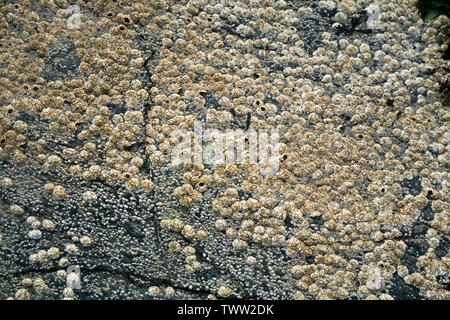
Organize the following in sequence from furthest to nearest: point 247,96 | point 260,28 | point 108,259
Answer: point 260,28
point 247,96
point 108,259

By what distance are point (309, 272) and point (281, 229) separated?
0.54 feet

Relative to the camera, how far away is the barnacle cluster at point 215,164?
1.60 m

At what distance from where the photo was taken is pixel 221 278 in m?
1.60

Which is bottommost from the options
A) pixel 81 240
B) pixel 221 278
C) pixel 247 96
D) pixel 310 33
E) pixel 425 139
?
pixel 221 278

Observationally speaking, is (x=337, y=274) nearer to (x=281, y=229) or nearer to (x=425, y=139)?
(x=281, y=229)

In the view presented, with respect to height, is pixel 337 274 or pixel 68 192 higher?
pixel 68 192

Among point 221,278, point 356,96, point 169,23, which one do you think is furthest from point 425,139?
point 169,23

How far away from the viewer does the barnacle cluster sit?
1.60m

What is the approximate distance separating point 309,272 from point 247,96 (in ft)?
2.22

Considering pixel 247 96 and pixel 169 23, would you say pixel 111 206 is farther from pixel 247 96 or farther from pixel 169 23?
pixel 169 23

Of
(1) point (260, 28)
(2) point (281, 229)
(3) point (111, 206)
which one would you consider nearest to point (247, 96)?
(1) point (260, 28)

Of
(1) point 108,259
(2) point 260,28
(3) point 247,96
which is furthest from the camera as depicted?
(2) point 260,28

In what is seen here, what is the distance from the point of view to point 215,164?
173cm

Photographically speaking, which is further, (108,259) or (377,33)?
(377,33)
